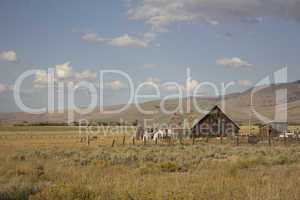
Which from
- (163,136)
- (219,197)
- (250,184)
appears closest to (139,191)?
(219,197)

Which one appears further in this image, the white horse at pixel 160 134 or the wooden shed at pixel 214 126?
the wooden shed at pixel 214 126

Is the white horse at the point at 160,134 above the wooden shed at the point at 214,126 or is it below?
below

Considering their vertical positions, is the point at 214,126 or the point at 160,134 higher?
the point at 214,126

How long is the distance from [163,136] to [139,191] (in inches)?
1697

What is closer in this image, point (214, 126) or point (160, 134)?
point (160, 134)

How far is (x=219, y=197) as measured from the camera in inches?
398

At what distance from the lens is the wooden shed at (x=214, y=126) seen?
5544 centimetres

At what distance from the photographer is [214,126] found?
5738 centimetres

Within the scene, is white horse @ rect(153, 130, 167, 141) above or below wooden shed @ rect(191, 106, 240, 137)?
below

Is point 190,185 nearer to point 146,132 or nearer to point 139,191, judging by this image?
point 139,191

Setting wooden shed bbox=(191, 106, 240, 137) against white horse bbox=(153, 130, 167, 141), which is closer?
white horse bbox=(153, 130, 167, 141)

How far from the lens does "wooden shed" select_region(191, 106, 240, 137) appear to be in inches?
2183

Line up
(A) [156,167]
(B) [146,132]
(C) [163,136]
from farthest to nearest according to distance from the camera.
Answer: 1. (B) [146,132]
2. (C) [163,136]
3. (A) [156,167]

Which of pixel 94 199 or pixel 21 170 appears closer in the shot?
pixel 94 199
